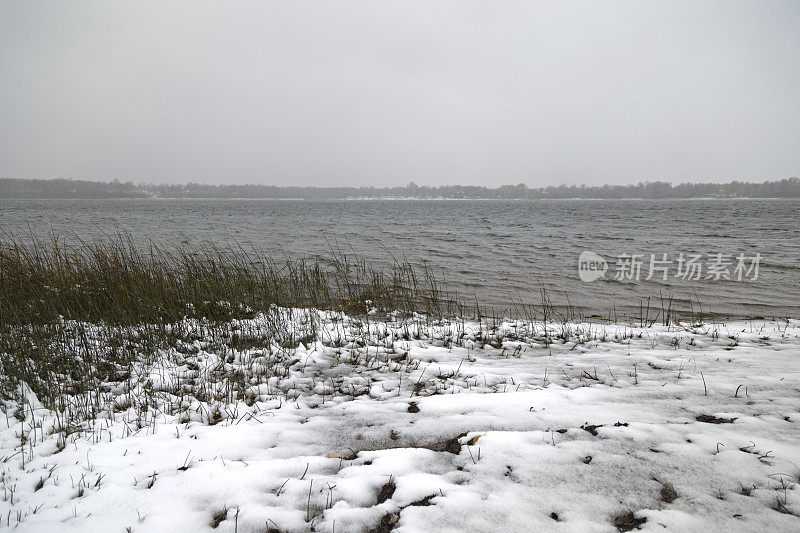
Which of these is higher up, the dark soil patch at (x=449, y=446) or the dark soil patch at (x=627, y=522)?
the dark soil patch at (x=627, y=522)

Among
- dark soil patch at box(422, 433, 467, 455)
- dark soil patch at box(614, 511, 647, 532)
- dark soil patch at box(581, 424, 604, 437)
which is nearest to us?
dark soil patch at box(614, 511, 647, 532)

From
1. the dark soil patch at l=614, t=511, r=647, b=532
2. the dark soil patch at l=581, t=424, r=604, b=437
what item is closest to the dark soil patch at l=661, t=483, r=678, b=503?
the dark soil patch at l=614, t=511, r=647, b=532

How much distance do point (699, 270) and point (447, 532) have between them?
14.4 m

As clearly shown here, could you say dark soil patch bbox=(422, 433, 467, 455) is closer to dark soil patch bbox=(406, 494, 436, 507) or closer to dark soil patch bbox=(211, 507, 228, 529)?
dark soil patch bbox=(406, 494, 436, 507)

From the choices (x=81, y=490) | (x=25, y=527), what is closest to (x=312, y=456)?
(x=81, y=490)

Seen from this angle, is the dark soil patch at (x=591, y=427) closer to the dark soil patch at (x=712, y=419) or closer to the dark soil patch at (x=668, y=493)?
the dark soil patch at (x=668, y=493)

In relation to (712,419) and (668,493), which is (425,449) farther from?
(712,419)

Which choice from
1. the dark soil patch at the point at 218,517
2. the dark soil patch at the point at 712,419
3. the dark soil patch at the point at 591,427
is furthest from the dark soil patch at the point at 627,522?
the dark soil patch at the point at 218,517

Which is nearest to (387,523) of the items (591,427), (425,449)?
(425,449)

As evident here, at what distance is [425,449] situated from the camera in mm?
2777

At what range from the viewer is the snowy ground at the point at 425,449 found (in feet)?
6.97

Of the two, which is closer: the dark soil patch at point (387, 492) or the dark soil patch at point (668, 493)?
the dark soil patch at point (668, 493)

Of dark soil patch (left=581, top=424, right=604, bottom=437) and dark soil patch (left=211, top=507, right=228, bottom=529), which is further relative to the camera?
dark soil patch (left=581, top=424, right=604, bottom=437)

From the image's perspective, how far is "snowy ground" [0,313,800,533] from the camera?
83.7 inches
